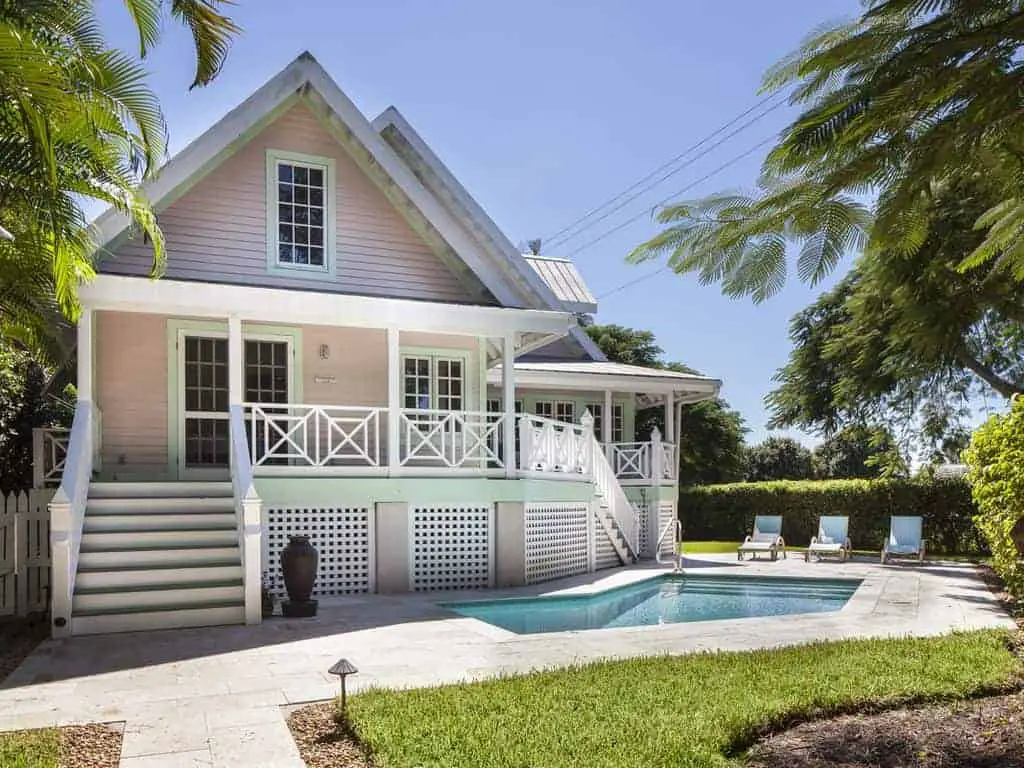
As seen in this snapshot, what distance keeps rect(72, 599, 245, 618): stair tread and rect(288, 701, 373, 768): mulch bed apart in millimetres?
4289

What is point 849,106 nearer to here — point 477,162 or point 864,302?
point 864,302

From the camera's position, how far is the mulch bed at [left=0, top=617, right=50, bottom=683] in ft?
27.7

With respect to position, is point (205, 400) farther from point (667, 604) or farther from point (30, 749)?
point (30, 749)

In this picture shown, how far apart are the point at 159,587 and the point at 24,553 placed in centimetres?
233

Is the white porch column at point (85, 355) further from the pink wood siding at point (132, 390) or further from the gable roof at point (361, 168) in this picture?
the pink wood siding at point (132, 390)

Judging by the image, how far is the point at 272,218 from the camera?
49.2 feet

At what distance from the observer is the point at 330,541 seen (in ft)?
43.3

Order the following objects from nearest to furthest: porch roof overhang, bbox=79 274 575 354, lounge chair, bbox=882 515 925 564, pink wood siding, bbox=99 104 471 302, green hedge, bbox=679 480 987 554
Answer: porch roof overhang, bbox=79 274 575 354 < pink wood siding, bbox=99 104 471 302 < lounge chair, bbox=882 515 925 564 < green hedge, bbox=679 480 987 554

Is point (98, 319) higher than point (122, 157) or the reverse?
the reverse

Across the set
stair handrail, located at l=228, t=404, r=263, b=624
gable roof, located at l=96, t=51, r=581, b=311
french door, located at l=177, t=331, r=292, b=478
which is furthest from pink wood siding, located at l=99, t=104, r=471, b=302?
stair handrail, located at l=228, t=404, r=263, b=624

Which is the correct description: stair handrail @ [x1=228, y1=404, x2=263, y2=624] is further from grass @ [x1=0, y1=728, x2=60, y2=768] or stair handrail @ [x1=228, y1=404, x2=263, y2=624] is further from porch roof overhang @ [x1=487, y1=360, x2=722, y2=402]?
porch roof overhang @ [x1=487, y1=360, x2=722, y2=402]

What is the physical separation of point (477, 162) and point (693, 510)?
504 inches

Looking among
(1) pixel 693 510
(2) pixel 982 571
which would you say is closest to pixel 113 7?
(2) pixel 982 571

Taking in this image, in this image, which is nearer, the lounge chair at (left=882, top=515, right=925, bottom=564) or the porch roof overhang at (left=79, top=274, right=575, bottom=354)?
the porch roof overhang at (left=79, top=274, right=575, bottom=354)
